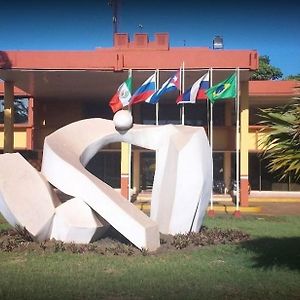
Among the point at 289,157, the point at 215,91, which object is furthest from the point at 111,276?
the point at 215,91

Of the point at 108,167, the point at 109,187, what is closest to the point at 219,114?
the point at 108,167

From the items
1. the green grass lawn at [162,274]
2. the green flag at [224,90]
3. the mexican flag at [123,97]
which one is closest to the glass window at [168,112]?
the mexican flag at [123,97]

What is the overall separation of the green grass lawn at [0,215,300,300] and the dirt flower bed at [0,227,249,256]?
316 mm

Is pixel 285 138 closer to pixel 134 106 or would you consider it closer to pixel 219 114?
A: pixel 134 106

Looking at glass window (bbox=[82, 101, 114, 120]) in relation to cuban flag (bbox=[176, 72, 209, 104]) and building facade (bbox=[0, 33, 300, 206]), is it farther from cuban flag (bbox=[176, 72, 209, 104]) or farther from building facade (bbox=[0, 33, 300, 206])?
cuban flag (bbox=[176, 72, 209, 104])

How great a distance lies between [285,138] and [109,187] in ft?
17.4

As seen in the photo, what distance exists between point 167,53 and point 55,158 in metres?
11.5

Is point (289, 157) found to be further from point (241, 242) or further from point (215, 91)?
point (215, 91)

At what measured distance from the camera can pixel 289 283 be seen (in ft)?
28.5

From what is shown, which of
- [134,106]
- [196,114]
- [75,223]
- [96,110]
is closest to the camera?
[75,223]

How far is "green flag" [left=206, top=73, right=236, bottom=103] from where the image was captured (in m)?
20.0

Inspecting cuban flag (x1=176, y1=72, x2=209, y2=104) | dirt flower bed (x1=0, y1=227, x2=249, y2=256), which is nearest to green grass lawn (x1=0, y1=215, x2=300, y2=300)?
dirt flower bed (x1=0, y1=227, x2=249, y2=256)

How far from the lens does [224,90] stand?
2009 cm

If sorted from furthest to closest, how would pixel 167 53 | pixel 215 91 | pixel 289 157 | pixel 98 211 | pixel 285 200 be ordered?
pixel 285 200 < pixel 167 53 < pixel 215 91 < pixel 98 211 < pixel 289 157
